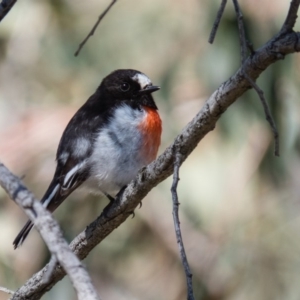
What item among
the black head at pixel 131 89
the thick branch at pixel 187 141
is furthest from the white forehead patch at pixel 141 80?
the thick branch at pixel 187 141

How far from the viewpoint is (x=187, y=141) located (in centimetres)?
230

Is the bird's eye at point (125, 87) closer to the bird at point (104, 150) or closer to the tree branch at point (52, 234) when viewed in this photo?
→ the bird at point (104, 150)

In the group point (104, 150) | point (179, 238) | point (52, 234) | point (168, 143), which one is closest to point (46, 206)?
point (104, 150)

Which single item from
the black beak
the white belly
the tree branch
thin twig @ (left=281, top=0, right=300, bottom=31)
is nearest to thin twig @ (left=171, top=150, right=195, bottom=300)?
the tree branch

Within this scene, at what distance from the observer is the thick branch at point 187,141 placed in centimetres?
195

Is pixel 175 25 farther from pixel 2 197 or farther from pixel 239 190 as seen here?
pixel 2 197

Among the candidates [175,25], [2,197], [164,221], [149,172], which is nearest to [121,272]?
[164,221]

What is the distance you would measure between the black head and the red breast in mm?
169

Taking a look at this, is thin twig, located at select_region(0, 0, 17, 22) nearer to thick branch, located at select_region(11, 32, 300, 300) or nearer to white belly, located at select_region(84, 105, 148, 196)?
thick branch, located at select_region(11, 32, 300, 300)

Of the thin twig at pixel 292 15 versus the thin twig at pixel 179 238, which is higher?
the thin twig at pixel 292 15

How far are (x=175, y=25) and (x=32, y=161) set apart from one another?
1.63 metres

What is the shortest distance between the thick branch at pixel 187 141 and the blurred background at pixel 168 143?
1889mm

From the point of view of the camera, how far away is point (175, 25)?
562 centimetres

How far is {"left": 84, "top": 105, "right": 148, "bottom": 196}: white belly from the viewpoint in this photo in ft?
11.9
